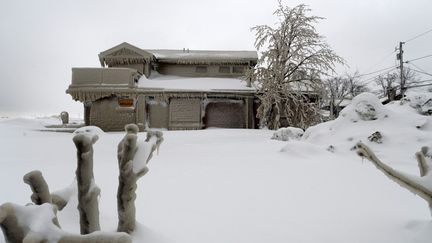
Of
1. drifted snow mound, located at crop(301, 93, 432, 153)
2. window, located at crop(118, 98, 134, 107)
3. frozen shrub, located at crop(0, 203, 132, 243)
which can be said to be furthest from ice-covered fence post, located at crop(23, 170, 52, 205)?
window, located at crop(118, 98, 134, 107)

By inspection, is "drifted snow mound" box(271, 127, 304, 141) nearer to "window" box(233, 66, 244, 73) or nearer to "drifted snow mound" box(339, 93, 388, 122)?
"drifted snow mound" box(339, 93, 388, 122)

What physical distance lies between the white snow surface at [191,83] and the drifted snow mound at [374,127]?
10.8m

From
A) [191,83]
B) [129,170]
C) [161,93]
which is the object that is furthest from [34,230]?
[191,83]

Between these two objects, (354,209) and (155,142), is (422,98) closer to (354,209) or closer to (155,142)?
(354,209)

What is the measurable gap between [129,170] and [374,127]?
7.65m

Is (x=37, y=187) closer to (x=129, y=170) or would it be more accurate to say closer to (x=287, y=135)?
(x=129, y=170)

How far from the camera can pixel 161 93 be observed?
724 inches

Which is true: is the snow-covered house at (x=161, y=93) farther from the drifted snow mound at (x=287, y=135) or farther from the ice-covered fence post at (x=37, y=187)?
the ice-covered fence post at (x=37, y=187)

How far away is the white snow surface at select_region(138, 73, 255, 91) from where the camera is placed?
1878 cm

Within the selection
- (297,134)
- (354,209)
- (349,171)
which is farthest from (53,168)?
(297,134)

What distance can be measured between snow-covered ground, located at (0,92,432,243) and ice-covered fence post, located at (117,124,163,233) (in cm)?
21

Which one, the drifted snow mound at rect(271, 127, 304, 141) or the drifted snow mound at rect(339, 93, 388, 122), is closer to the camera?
the drifted snow mound at rect(339, 93, 388, 122)

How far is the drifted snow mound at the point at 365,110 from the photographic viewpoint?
25.4ft

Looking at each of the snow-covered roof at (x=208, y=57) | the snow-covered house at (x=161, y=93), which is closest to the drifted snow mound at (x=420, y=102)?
the snow-covered house at (x=161, y=93)
